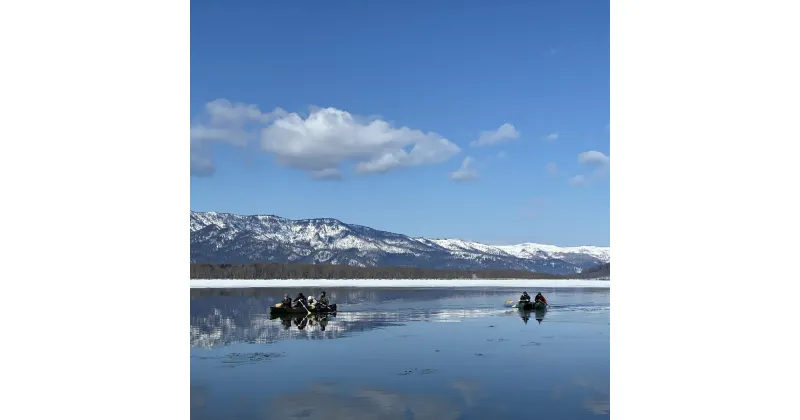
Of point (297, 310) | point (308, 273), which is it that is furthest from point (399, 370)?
point (308, 273)

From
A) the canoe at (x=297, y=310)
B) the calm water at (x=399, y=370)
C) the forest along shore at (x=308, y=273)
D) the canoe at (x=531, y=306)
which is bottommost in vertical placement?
the forest along shore at (x=308, y=273)

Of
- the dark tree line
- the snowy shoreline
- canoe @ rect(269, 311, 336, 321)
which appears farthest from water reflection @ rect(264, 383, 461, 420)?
the dark tree line

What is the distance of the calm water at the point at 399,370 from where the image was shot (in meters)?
10.1

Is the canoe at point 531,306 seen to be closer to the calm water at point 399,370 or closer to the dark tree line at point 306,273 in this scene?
the calm water at point 399,370

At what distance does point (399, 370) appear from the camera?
13.4 meters

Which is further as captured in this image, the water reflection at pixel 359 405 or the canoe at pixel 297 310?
the canoe at pixel 297 310

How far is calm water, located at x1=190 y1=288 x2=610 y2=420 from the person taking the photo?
10.1 metres

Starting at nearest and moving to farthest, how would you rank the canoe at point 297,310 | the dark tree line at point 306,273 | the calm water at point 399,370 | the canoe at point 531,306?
the calm water at point 399,370 < the canoe at point 297,310 < the canoe at point 531,306 < the dark tree line at point 306,273

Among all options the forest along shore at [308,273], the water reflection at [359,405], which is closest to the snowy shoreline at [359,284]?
the forest along shore at [308,273]

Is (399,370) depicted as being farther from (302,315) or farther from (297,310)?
(302,315)
